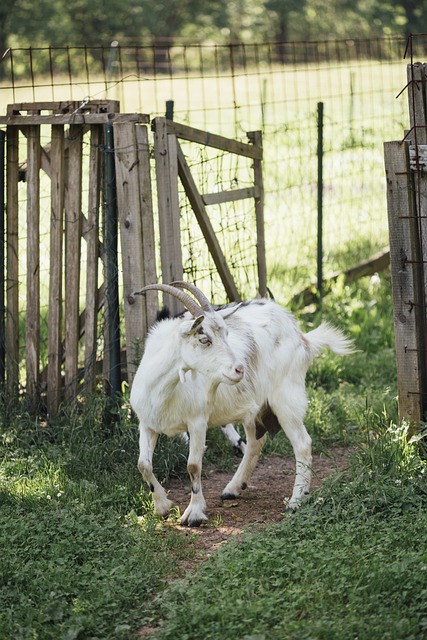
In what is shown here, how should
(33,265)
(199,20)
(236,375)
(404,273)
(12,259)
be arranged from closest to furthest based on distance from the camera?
(236,375)
(404,273)
(33,265)
(12,259)
(199,20)

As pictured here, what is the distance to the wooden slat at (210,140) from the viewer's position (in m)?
6.57

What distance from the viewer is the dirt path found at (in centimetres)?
525

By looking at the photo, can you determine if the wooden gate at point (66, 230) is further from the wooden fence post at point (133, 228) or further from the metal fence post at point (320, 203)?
the metal fence post at point (320, 203)

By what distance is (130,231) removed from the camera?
6.34 meters

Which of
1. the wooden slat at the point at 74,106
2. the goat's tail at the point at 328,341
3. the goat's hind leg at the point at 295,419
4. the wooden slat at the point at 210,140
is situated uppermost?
the wooden slat at the point at 74,106

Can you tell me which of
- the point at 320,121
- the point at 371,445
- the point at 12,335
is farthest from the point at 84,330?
the point at 320,121

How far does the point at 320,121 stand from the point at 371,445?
5.25 m

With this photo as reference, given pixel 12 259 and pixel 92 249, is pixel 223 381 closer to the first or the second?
pixel 92 249

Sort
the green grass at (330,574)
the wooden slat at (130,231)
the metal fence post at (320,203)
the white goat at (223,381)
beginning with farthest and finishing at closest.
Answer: the metal fence post at (320,203) < the wooden slat at (130,231) < the white goat at (223,381) < the green grass at (330,574)

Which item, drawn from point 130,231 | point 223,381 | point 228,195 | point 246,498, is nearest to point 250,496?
point 246,498

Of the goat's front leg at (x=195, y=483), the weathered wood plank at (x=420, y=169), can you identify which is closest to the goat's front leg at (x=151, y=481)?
the goat's front leg at (x=195, y=483)

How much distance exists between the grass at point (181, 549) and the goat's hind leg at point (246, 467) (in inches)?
19.9

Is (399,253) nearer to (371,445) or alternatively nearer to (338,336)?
(338,336)

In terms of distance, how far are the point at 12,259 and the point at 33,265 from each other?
225 mm
